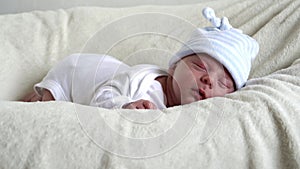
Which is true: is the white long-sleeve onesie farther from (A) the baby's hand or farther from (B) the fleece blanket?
(B) the fleece blanket

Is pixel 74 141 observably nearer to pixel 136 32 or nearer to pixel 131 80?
pixel 131 80

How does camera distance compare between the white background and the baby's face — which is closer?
the baby's face

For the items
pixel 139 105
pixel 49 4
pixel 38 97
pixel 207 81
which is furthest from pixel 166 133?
pixel 49 4

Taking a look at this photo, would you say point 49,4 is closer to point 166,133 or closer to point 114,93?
point 114,93

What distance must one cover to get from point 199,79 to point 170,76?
0.10m

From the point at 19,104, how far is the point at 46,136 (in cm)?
10

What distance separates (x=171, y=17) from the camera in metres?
1.28

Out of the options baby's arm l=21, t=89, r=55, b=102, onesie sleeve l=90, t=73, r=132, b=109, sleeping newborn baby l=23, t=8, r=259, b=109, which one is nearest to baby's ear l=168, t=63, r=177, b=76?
sleeping newborn baby l=23, t=8, r=259, b=109

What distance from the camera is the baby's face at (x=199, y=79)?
0.95m

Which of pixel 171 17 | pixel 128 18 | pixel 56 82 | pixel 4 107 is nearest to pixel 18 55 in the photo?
pixel 56 82

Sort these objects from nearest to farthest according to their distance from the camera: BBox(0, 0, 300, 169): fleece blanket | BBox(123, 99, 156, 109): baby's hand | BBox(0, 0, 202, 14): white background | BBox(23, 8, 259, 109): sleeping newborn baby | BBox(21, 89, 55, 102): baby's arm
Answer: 1. BBox(0, 0, 300, 169): fleece blanket
2. BBox(123, 99, 156, 109): baby's hand
3. BBox(23, 8, 259, 109): sleeping newborn baby
4. BBox(21, 89, 55, 102): baby's arm
5. BBox(0, 0, 202, 14): white background

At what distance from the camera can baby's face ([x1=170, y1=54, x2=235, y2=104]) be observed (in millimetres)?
946

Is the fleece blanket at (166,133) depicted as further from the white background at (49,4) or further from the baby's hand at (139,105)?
the white background at (49,4)

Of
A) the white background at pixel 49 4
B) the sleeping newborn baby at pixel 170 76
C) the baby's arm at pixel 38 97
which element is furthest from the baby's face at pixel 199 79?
the white background at pixel 49 4
